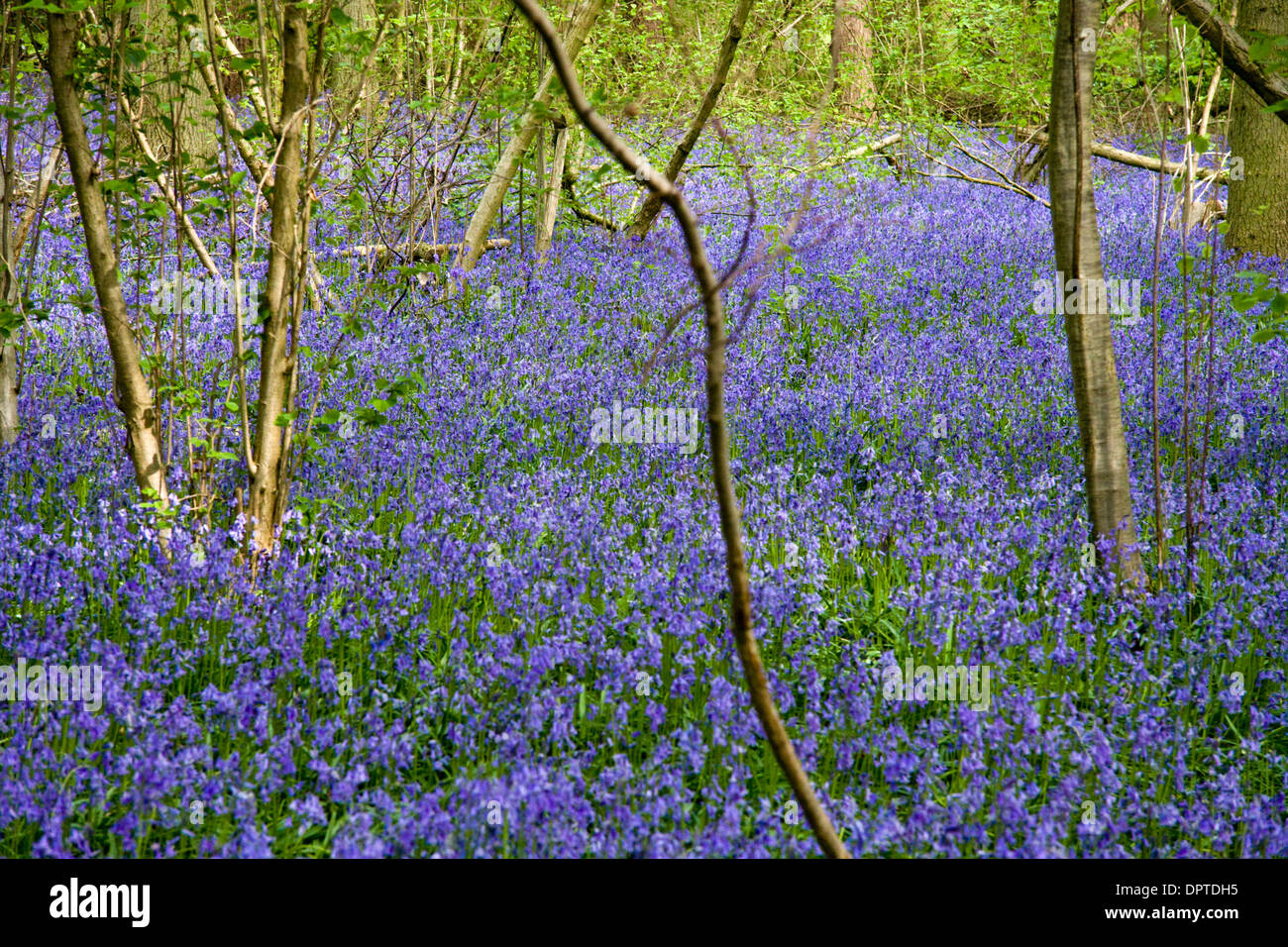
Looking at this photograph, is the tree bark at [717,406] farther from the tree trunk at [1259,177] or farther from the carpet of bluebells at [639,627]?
the tree trunk at [1259,177]

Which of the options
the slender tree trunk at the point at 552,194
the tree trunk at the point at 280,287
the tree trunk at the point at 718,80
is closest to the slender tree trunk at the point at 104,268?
the tree trunk at the point at 280,287

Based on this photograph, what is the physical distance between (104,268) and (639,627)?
236 cm

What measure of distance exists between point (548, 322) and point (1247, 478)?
4.46 meters

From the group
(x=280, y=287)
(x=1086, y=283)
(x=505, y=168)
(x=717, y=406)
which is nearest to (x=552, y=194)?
(x=505, y=168)

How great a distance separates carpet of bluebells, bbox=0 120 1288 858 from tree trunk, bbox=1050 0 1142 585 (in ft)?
0.74

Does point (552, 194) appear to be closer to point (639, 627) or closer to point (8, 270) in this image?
point (8, 270)

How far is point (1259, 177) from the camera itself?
8469 mm

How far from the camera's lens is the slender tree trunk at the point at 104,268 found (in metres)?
3.82

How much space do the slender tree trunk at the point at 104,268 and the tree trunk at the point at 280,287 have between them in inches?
13.9

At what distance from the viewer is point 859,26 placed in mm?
14688

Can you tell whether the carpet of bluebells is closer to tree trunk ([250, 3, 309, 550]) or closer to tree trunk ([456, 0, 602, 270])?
tree trunk ([250, 3, 309, 550])

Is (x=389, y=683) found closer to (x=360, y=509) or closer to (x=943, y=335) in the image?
(x=360, y=509)

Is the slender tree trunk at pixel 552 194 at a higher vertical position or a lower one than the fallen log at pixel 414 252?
higher
